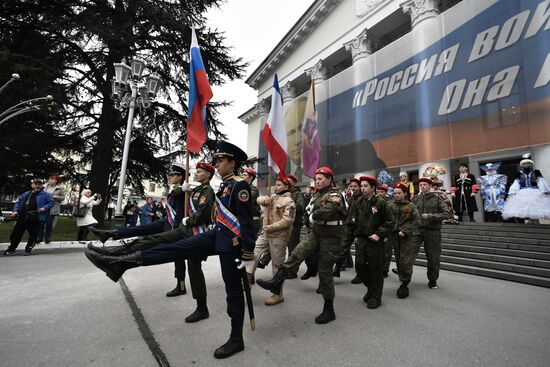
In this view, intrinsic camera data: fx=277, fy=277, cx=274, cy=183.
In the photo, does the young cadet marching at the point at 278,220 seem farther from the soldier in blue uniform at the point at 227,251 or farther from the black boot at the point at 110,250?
the black boot at the point at 110,250

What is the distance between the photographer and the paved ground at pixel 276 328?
2.33 m

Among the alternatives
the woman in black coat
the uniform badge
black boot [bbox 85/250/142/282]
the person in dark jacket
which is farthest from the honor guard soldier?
the woman in black coat

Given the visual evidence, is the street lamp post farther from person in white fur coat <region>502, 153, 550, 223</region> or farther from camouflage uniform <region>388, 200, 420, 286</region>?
person in white fur coat <region>502, 153, 550, 223</region>

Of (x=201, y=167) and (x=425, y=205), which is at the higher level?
(x=201, y=167)

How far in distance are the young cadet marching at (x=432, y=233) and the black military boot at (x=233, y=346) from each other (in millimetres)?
3595

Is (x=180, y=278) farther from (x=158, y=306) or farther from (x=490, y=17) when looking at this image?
(x=490, y=17)

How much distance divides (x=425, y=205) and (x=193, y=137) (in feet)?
15.1

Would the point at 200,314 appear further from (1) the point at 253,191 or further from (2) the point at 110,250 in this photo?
(1) the point at 253,191

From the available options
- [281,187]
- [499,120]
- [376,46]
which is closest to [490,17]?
[499,120]

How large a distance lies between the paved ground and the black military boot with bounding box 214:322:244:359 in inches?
2.2

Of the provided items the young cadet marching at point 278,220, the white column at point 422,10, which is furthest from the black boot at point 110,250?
the white column at point 422,10

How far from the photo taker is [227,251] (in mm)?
2582

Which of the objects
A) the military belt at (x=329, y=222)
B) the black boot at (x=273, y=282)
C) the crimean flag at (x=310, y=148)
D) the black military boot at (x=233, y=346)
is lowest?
the black military boot at (x=233, y=346)

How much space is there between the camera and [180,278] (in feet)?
13.5
